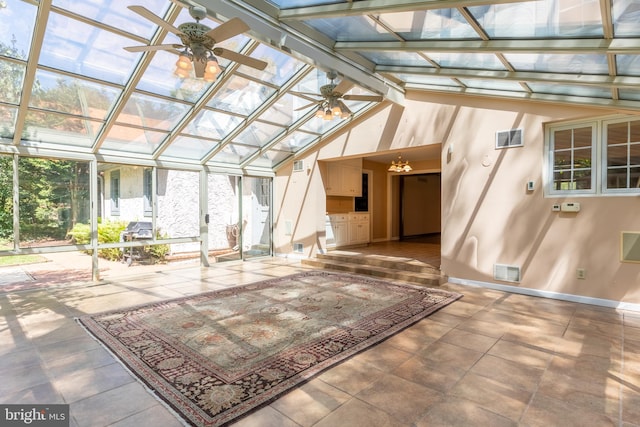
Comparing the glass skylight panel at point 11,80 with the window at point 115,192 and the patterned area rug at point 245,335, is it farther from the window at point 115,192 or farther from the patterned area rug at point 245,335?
the patterned area rug at point 245,335

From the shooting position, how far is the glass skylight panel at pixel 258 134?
6.39 m

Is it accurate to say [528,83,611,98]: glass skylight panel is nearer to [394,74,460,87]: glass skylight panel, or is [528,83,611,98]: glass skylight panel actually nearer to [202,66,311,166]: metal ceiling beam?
[394,74,460,87]: glass skylight panel

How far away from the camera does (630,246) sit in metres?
4.15

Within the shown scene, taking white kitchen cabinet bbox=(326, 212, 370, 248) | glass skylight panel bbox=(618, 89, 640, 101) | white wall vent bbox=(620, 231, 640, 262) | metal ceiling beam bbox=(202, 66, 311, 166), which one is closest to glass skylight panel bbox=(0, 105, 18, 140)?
metal ceiling beam bbox=(202, 66, 311, 166)

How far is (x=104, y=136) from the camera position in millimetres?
5367

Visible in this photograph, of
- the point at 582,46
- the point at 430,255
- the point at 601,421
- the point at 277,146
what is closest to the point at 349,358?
the point at 601,421

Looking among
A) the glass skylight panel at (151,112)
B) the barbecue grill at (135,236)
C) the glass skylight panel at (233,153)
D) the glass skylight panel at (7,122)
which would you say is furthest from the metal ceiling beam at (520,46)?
the barbecue grill at (135,236)

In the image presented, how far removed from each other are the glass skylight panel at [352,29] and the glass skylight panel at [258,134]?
2.55 metres

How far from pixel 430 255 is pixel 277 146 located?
14.5 ft

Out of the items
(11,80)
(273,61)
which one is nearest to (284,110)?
(273,61)

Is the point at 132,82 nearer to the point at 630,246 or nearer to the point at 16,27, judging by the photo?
the point at 16,27

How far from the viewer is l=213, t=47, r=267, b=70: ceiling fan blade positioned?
3218mm

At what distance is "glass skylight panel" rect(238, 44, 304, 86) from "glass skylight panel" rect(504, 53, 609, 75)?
273 cm

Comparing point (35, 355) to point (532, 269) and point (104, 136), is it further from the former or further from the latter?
point (532, 269)
